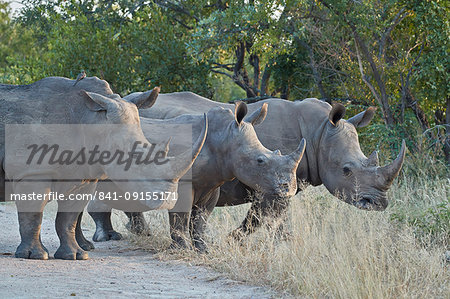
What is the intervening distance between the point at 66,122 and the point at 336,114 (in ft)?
9.95

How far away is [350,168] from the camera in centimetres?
797

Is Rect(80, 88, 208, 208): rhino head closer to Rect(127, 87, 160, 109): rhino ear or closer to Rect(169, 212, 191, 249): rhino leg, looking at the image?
Rect(127, 87, 160, 109): rhino ear

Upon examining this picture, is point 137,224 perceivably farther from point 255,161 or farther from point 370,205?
point 370,205

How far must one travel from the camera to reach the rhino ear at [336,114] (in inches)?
323

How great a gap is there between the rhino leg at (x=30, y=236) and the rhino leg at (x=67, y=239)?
0.21 m

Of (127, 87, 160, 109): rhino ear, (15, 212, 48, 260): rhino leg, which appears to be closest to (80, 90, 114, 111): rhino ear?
(127, 87, 160, 109): rhino ear

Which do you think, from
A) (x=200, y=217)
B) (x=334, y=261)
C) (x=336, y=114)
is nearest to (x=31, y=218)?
(x=200, y=217)

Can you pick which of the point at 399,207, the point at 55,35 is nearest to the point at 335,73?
the point at 399,207

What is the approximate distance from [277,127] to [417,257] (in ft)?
9.08

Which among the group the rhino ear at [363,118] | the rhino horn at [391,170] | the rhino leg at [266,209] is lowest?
the rhino leg at [266,209]

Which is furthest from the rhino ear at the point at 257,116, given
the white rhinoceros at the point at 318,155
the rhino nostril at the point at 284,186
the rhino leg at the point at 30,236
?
the rhino leg at the point at 30,236

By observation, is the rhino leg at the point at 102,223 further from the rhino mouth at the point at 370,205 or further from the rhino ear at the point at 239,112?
the rhino mouth at the point at 370,205

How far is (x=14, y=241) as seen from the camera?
28.6 ft

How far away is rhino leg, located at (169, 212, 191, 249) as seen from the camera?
7.38 metres
